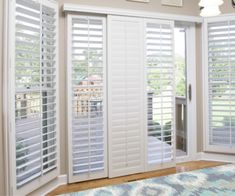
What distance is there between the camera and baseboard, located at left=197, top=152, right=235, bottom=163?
3612 mm

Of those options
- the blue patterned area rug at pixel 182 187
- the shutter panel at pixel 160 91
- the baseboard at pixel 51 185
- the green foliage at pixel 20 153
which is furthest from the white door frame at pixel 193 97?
the green foliage at pixel 20 153

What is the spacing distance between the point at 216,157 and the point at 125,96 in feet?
6.04

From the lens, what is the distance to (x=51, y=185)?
9.10ft

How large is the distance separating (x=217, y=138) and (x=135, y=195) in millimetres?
2582

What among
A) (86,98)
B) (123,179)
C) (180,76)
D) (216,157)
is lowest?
(123,179)

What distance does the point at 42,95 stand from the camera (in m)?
2.61

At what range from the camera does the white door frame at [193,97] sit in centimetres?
368

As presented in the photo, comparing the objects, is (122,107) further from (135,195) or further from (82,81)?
(135,195)

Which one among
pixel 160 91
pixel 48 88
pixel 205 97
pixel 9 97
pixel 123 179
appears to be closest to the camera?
pixel 9 97

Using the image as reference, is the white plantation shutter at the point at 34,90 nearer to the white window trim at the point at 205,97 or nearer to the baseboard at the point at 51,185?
the baseboard at the point at 51,185

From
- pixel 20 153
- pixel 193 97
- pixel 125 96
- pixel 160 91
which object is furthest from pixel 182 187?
pixel 193 97

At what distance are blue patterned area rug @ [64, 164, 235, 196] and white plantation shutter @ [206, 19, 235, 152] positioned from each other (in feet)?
6.41

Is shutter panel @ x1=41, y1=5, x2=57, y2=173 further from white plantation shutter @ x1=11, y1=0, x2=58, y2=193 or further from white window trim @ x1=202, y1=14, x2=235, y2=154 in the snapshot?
white window trim @ x1=202, y1=14, x2=235, y2=154

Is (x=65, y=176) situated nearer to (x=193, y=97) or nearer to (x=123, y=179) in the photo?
(x=123, y=179)
